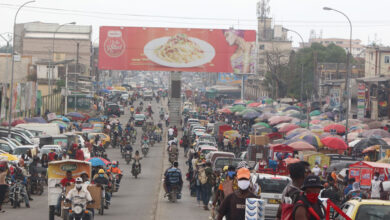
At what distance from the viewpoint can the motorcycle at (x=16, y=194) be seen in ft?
71.2

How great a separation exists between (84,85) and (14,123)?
51.6 m

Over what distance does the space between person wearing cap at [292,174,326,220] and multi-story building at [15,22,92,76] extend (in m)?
111

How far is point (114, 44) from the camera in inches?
2889

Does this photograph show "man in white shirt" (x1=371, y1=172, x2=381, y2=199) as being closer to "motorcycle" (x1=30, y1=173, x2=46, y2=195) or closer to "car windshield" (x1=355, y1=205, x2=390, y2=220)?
"motorcycle" (x1=30, y1=173, x2=46, y2=195)

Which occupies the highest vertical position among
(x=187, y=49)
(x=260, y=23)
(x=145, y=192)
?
(x=260, y=23)

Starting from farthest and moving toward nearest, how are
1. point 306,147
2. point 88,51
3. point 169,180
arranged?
point 88,51 → point 306,147 → point 169,180

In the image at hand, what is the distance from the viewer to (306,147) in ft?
A: 117

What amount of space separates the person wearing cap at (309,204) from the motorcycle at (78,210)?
8.58 metres

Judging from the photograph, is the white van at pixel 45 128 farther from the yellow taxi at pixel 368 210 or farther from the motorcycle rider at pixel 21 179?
the yellow taxi at pixel 368 210

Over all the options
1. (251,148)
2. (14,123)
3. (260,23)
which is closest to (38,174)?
(251,148)

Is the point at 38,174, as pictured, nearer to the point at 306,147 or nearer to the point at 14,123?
the point at 306,147

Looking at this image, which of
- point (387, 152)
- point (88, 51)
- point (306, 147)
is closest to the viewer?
point (387, 152)

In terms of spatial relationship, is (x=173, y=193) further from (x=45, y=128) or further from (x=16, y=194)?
(x=45, y=128)

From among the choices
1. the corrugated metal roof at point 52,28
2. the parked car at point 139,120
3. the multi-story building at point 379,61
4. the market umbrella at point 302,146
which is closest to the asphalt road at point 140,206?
the market umbrella at point 302,146
